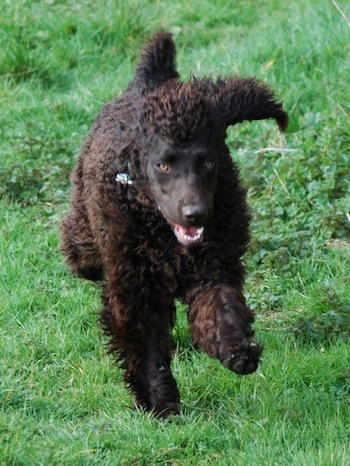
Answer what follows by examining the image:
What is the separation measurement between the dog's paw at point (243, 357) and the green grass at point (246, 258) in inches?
12.5

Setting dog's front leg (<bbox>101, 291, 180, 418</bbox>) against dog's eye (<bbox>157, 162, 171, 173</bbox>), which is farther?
dog's front leg (<bbox>101, 291, 180, 418</bbox>)

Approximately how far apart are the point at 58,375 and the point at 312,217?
240 cm

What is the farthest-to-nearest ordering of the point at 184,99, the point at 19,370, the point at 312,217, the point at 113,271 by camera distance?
the point at 312,217, the point at 19,370, the point at 113,271, the point at 184,99

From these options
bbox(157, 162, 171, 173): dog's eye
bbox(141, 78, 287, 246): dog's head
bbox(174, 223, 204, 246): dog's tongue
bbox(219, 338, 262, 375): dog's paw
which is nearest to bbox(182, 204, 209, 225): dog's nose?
bbox(141, 78, 287, 246): dog's head

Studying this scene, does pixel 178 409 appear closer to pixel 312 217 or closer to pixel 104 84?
pixel 312 217

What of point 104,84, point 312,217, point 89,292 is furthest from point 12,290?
point 104,84

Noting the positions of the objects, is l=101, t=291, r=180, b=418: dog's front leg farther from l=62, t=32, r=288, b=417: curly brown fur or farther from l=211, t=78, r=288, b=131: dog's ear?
l=211, t=78, r=288, b=131: dog's ear

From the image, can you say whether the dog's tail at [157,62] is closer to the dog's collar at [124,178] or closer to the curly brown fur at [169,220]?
the curly brown fur at [169,220]

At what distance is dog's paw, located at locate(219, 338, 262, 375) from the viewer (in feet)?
15.0

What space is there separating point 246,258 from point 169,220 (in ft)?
6.97

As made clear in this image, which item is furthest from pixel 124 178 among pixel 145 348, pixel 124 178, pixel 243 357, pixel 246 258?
pixel 246 258

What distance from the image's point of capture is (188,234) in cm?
484

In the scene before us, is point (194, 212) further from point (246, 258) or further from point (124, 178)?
point (246, 258)

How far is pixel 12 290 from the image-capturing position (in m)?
6.48
